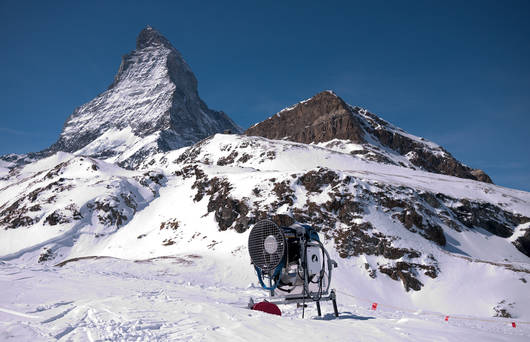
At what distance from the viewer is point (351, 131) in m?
116

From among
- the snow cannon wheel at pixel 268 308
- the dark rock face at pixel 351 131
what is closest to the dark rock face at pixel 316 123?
the dark rock face at pixel 351 131

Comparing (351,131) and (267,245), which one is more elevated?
(351,131)

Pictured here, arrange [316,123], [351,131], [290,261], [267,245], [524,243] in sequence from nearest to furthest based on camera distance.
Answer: [267,245], [290,261], [524,243], [351,131], [316,123]

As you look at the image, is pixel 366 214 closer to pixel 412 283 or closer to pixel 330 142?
pixel 412 283

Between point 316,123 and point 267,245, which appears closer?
point 267,245

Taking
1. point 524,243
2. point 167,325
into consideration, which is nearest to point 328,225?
point 524,243

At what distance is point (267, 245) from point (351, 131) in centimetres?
11284

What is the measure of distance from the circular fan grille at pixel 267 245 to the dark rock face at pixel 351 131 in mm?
91171

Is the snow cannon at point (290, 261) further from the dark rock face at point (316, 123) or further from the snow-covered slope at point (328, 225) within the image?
the dark rock face at point (316, 123)

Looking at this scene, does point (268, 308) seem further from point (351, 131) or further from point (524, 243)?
point (351, 131)

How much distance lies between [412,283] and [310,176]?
59.7ft

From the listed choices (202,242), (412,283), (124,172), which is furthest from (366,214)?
(124,172)

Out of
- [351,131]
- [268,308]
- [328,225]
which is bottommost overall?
[268,308]

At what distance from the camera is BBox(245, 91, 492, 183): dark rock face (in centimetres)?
11162
